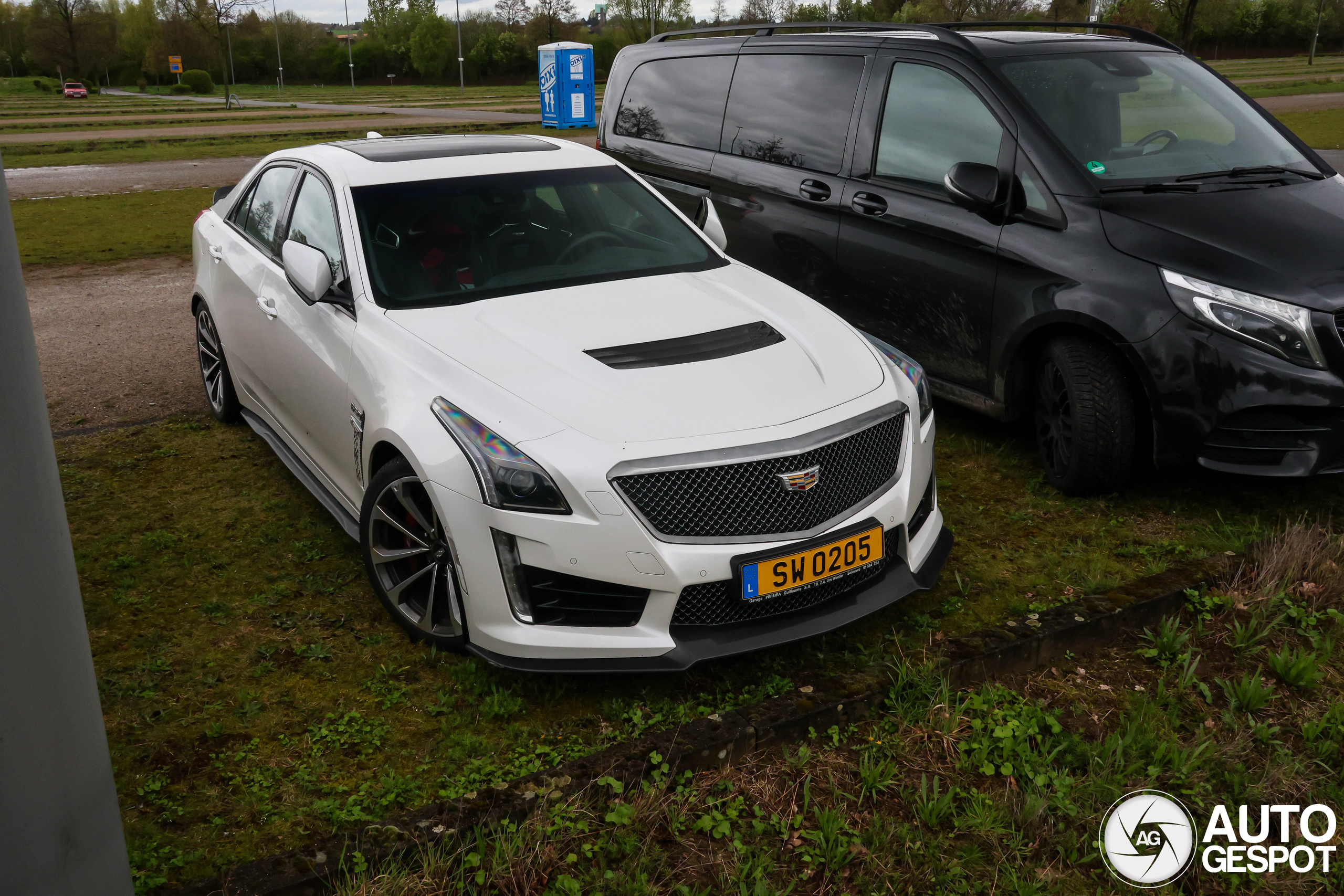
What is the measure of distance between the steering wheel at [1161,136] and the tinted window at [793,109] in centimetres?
→ 141

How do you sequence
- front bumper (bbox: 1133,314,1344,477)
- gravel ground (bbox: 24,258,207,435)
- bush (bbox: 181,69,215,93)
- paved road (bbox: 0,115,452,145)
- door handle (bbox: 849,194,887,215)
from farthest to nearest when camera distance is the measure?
bush (bbox: 181,69,215,93)
paved road (bbox: 0,115,452,145)
gravel ground (bbox: 24,258,207,435)
door handle (bbox: 849,194,887,215)
front bumper (bbox: 1133,314,1344,477)

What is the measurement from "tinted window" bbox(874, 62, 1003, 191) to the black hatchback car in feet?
0.03

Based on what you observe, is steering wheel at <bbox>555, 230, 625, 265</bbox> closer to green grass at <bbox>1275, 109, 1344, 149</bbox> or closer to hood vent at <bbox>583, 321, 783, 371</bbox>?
hood vent at <bbox>583, 321, 783, 371</bbox>

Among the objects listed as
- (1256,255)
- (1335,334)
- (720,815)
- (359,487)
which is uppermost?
(1256,255)

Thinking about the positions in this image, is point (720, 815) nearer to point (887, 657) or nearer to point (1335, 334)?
point (887, 657)

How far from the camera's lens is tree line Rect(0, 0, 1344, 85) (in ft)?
170

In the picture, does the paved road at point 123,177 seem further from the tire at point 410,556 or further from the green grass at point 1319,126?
the green grass at point 1319,126

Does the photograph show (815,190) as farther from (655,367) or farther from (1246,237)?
(655,367)

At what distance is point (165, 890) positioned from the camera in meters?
2.45

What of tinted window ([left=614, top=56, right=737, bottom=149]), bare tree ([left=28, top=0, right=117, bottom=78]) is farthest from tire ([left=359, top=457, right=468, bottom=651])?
bare tree ([left=28, top=0, right=117, bottom=78])

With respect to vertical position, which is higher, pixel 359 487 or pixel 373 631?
pixel 359 487

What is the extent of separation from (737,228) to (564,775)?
4004mm

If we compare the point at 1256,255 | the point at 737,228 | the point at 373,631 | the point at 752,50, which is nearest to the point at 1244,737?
the point at 1256,255

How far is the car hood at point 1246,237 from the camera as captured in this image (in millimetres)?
4004
